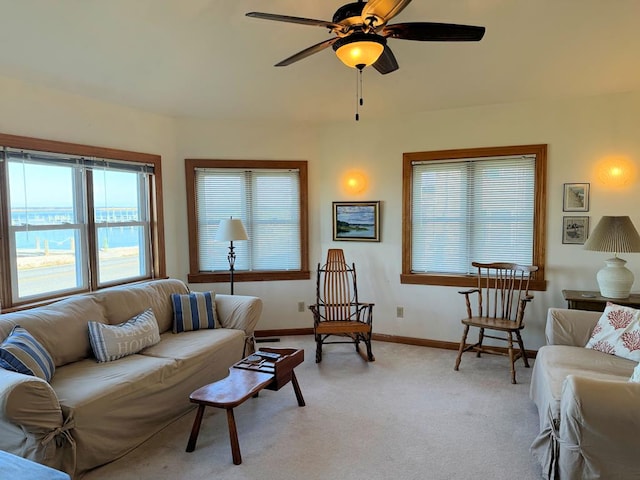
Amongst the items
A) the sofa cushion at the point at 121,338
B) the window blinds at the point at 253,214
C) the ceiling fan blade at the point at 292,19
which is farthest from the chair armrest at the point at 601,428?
the window blinds at the point at 253,214

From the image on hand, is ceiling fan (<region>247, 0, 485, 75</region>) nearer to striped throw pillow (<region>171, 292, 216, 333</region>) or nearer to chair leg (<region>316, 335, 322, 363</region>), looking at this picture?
striped throw pillow (<region>171, 292, 216, 333</region>)

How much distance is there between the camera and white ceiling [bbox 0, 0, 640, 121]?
2.76 m

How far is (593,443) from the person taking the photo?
1935 mm

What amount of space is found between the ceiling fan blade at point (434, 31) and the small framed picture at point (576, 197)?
8.07 feet

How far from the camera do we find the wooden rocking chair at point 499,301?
147 inches

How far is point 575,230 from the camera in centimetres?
395

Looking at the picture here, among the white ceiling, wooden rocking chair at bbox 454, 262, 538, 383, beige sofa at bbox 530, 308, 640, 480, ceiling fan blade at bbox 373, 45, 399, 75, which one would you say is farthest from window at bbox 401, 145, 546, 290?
beige sofa at bbox 530, 308, 640, 480

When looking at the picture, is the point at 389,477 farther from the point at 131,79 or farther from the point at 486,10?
the point at 131,79

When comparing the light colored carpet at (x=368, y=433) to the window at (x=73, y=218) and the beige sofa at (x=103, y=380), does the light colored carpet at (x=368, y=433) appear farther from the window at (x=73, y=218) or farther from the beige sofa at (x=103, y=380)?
the window at (x=73, y=218)

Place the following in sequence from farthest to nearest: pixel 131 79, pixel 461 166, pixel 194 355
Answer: pixel 461 166 < pixel 131 79 < pixel 194 355

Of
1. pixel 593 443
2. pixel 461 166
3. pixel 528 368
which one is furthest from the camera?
pixel 461 166

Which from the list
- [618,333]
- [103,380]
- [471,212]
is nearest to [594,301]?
[618,333]

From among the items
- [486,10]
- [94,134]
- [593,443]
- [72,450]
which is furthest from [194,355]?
[486,10]

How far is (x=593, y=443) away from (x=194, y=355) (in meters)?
2.51
